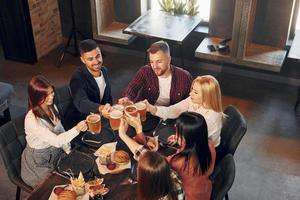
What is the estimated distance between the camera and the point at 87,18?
598cm

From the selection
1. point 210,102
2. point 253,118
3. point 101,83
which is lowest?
point 253,118

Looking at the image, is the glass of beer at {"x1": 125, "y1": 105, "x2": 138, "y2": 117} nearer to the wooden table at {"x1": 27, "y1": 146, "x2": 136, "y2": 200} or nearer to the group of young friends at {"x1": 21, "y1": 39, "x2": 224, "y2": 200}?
the group of young friends at {"x1": 21, "y1": 39, "x2": 224, "y2": 200}

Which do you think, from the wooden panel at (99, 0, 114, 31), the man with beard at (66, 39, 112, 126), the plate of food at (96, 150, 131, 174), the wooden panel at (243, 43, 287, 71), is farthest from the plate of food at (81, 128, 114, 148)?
the wooden panel at (99, 0, 114, 31)

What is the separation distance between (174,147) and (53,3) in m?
3.83

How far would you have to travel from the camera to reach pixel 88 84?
3.43 metres

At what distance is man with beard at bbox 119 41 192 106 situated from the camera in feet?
11.4

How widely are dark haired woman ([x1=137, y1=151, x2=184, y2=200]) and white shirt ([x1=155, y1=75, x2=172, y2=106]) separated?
126 cm

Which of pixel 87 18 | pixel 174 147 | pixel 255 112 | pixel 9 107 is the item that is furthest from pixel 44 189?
pixel 87 18

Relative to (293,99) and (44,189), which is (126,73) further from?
(44,189)

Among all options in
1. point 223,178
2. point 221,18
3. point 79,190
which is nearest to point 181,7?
point 221,18

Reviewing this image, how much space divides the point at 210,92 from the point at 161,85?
64 cm

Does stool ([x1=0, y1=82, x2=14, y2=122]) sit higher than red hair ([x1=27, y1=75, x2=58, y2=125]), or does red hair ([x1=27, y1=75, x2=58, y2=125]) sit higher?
red hair ([x1=27, y1=75, x2=58, y2=125])

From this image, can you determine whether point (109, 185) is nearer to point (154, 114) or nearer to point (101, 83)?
point (154, 114)

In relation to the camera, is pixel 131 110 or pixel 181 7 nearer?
pixel 131 110
